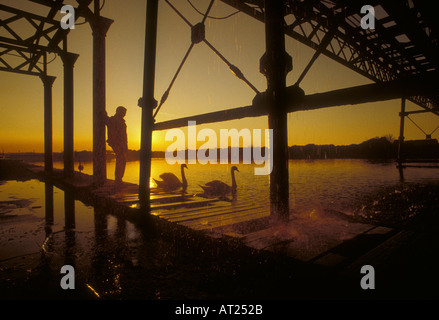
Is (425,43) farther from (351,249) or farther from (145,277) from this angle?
(145,277)

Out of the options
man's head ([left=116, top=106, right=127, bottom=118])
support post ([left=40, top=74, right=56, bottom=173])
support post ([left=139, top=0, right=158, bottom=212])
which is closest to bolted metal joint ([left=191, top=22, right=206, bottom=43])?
support post ([left=139, top=0, right=158, bottom=212])

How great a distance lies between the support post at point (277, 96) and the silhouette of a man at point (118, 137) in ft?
16.9

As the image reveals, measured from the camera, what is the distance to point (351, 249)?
223 cm

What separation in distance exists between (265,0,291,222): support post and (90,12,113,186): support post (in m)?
5.92

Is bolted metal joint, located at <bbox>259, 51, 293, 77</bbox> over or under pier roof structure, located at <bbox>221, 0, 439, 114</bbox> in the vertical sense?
under

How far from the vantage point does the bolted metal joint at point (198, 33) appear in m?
4.22

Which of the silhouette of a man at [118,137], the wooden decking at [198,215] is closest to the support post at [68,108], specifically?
the silhouette of a man at [118,137]

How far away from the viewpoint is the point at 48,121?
12742 millimetres

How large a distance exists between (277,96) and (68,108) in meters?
9.94

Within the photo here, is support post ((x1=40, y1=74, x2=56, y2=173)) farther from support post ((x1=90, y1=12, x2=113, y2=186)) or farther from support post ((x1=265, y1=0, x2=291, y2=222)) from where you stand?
support post ((x1=265, y1=0, x2=291, y2=222))

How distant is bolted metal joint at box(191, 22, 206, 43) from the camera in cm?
422

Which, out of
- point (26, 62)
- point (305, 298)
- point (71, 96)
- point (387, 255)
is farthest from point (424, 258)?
point (26, 62)

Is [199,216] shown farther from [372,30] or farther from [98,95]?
[372,30]
